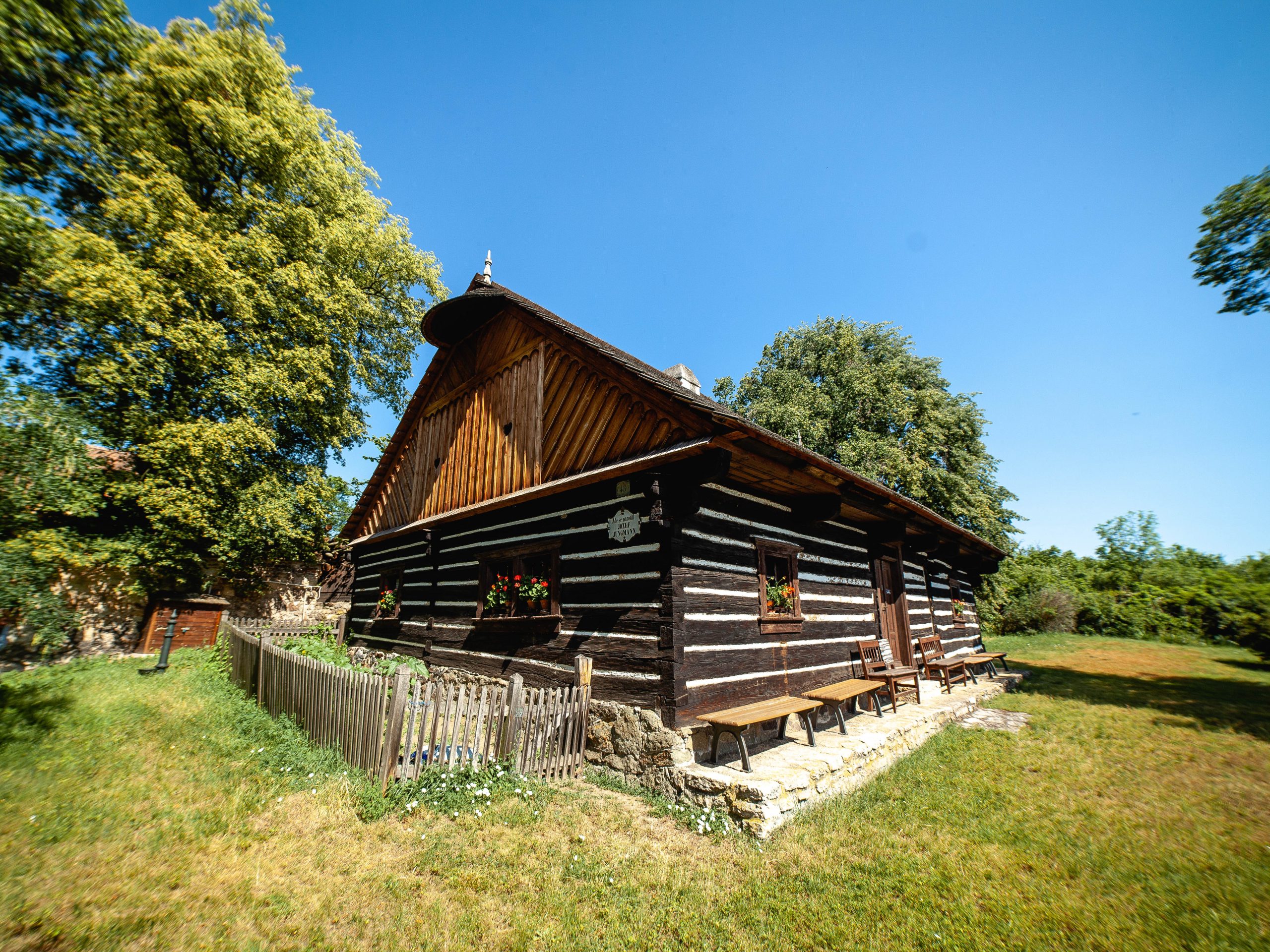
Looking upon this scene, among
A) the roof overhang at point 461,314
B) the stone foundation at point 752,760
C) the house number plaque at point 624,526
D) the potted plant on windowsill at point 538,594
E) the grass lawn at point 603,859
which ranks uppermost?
the roof overhang at point 461,314

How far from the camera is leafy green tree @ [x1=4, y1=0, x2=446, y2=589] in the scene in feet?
41.1

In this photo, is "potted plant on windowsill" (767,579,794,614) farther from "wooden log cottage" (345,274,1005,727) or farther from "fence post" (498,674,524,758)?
"fence post" (498,674,524,758)

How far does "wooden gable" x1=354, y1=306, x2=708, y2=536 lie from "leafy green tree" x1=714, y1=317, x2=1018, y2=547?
52.7 ft

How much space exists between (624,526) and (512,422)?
11.5 feet

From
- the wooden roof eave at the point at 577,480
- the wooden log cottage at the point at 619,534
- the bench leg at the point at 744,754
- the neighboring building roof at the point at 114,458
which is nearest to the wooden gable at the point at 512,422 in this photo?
the wooden log cottage at the point at 619,534

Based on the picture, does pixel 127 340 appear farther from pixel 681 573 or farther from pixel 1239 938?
pixel 1239 938

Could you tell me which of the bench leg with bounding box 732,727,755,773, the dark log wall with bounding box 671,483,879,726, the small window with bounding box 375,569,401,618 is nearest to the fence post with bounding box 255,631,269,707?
the small window with bounding box 375,569,401,618

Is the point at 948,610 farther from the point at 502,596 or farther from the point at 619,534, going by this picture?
the point at 502,596

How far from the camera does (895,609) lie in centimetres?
1107

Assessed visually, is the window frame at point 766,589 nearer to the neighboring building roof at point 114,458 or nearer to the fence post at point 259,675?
the fence post at point 259,675

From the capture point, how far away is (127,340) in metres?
12.8

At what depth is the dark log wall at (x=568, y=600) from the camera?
592 cm

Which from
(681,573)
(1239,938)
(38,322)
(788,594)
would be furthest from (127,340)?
(1239,938)

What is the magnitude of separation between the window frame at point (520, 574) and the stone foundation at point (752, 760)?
5.35 feet
